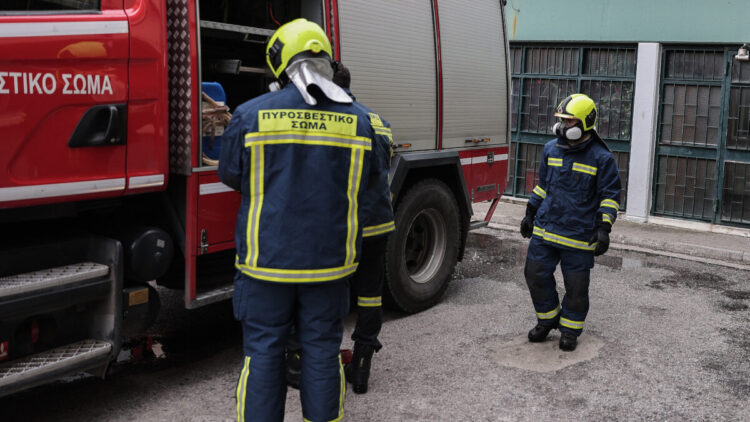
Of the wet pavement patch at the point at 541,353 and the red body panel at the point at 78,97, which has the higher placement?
the red body panel at the point at 78,97

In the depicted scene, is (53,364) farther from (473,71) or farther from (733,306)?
(733,306)

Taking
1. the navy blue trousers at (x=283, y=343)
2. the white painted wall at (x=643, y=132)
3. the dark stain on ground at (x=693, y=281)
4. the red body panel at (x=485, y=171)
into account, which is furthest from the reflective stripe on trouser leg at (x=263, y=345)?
the white painted wall at (x=643, y=132)

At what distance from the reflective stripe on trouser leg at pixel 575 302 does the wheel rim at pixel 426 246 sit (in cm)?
122

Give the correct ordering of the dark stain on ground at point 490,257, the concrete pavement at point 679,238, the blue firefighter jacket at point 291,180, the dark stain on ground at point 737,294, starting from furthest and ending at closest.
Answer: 1. the concrete pavement at point 679,238
2. the dark stain on ground at point 490,257
3. the dark stain on ground at point 737,294
4. the blue firefighter jacket at point 291,180

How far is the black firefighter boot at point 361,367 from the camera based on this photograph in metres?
4.43

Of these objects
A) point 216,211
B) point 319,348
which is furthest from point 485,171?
point 319,348

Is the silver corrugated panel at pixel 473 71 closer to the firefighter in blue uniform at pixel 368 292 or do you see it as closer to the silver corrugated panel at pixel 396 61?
the silver corrugated panel at pixel 396 61

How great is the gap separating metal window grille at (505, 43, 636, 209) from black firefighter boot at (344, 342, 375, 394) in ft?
21.6

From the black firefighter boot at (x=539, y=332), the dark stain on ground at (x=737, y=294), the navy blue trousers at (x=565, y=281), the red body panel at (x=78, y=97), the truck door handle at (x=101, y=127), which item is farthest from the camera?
the dark stain on ground at (x=737, y=294)

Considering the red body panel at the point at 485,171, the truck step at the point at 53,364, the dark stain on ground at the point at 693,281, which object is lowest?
the dark stain on ground at the point at 693,281

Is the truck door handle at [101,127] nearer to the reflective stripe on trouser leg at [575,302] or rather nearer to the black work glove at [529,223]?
the black work glove at [529,223]

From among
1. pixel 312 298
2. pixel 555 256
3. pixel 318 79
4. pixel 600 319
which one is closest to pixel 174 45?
pixel 318 79

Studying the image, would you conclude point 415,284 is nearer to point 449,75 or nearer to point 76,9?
point 449,75

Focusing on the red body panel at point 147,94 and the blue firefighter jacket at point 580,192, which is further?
the blue firefighter jacket at point 580,192
